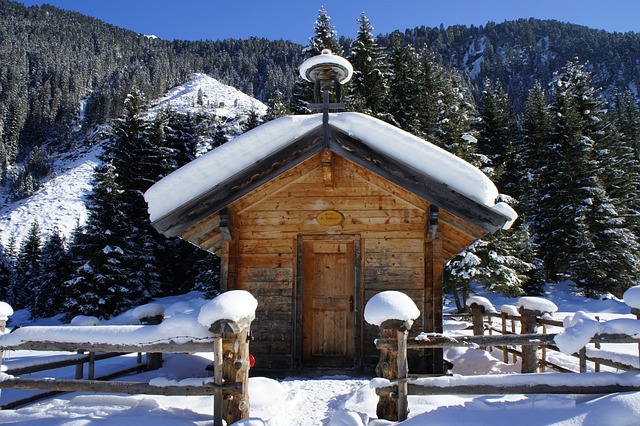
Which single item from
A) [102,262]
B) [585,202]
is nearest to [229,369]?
[102,262]

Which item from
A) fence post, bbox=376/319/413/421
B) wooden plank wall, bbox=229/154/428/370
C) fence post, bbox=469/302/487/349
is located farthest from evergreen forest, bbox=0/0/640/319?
fence post, bbox=376/319/413/421

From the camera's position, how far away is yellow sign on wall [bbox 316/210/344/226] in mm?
8156

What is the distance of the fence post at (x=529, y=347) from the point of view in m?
7.24

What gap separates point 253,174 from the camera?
753cm

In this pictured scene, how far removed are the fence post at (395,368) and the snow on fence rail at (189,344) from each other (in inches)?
56.8

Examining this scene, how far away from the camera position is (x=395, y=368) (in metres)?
4.53

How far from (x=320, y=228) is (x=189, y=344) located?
13.7 ft

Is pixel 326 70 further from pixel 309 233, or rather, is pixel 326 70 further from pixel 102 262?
pixel 102 262

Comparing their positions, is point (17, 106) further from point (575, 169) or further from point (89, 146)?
point (575, 169)

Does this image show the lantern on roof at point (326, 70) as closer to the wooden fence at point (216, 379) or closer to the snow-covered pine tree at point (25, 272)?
the wooden fence at point (216, 379)

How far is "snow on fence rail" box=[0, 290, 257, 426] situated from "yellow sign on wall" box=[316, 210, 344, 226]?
380 centimetres

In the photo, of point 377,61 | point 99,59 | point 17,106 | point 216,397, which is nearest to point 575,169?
point 377,61

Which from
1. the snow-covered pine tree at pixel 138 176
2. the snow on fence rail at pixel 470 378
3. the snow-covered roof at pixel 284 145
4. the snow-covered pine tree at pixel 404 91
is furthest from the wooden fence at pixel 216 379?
the snow-covered pine tree at pixel 404 91

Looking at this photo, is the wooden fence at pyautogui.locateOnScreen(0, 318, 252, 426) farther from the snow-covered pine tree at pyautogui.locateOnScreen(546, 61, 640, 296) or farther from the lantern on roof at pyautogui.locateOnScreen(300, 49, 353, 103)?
the snow-covered pine tree at pyautogui.locateOnScreen(546, 61, 640, 296)
